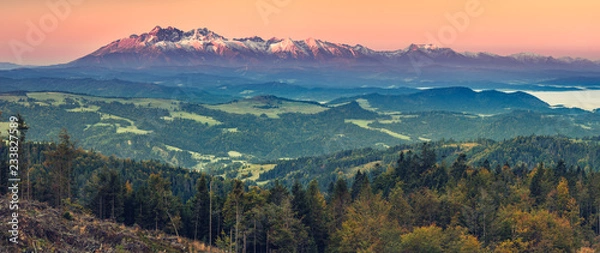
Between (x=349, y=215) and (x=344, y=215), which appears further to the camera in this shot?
(x=344, y=215)

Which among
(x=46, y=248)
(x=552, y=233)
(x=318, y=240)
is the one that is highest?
(x=46, y=248)

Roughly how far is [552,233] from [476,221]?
38.2 feet

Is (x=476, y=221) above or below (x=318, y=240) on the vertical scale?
above

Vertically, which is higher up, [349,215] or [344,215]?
[349,215]

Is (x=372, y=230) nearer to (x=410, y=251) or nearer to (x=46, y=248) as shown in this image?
(x=410, y=251)

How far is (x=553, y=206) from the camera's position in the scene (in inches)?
4966

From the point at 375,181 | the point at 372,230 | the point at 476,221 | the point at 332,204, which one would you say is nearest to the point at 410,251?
the point at 372,230

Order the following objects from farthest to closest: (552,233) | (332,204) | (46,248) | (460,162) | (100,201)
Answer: (460,162) < (332,204) < (100,201) < (552,233) < (46,248)

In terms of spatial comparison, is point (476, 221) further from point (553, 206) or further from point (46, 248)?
point (46, 248)

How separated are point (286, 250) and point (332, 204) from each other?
986 inches

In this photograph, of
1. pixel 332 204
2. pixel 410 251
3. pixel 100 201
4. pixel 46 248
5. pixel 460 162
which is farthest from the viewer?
pixel 460 162

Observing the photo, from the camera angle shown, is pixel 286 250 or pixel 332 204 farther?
pixel 332 204

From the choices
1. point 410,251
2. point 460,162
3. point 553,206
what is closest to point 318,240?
point 410,251

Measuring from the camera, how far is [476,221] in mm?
101000
